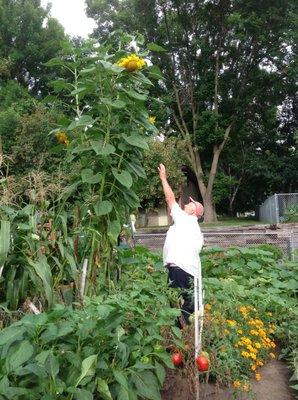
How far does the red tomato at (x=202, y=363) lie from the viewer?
277 centimetres

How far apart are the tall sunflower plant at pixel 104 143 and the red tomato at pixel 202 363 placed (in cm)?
94

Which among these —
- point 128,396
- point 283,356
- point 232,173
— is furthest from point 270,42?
point 128,396

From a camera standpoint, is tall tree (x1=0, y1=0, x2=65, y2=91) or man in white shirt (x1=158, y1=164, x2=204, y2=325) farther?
tall tree (x1=0, y1=0, x2=65, y2=91)

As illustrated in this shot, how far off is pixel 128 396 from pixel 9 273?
3.58 feet

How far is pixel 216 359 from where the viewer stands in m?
3.03

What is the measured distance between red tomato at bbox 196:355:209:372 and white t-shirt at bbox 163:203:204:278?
1432mm

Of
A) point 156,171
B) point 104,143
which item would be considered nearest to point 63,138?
point 104,143

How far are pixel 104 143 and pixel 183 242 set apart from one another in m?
1.32

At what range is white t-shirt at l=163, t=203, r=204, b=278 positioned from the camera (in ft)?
14.0

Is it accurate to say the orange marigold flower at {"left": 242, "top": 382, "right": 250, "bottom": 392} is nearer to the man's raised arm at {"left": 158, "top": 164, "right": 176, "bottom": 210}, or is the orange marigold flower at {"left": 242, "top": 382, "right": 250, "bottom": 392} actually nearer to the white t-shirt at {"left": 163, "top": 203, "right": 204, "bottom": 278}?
the white t-shirt at {"left": 163, "top": 203, "right": 204, "bottom": 278}

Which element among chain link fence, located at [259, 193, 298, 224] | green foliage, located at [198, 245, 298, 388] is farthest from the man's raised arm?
chain link fence, located at [259, 193, 298, 224]

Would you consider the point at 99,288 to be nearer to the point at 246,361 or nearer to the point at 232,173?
the point at 246,361

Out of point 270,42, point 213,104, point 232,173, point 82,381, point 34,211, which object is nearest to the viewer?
point 82,381

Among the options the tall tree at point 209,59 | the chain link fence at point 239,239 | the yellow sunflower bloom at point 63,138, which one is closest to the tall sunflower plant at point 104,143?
the yellow sunflower bloom at point 63,138
